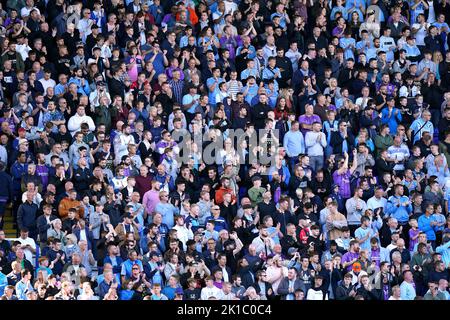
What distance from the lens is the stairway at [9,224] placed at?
87.0ft

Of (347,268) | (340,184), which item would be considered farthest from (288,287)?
(340,184)

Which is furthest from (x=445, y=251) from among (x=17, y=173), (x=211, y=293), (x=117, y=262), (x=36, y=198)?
(x=17, y=173)

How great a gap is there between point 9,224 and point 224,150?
393 cm

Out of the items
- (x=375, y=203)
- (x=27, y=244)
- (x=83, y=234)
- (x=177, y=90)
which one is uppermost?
(x=177, y=90)

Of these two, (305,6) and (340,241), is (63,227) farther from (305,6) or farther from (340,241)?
(305,6)

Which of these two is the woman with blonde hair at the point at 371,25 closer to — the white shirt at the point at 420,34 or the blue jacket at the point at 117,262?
the white shirt at the point at 420,34

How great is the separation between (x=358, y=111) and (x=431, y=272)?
14.0 ft

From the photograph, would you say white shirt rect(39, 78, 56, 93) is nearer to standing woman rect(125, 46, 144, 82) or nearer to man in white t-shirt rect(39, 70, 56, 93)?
man in white t-shirt rect(39, 70, 56, 93)

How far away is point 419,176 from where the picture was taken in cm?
2822

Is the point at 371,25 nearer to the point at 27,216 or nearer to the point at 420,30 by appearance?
the point at 420,30

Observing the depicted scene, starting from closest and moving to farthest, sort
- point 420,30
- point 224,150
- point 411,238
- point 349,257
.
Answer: point 349,257 → point 411,238 → point 224,150 → point 420,30

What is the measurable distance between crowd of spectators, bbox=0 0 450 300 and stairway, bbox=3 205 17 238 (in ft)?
0.22

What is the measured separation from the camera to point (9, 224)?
87.4 feet
